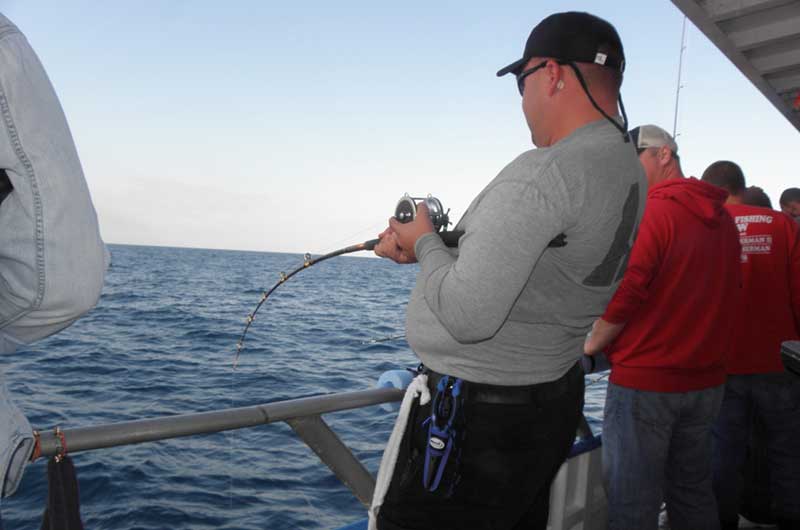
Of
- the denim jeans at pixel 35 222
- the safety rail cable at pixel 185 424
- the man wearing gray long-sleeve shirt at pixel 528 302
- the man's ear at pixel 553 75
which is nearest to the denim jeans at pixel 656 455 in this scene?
the man wearing gray long-sleeve shirt at pixel 528 302

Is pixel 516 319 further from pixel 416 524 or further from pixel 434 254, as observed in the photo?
pixel 416 524

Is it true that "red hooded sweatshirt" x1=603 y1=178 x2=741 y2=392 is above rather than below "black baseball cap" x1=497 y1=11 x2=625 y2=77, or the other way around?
below

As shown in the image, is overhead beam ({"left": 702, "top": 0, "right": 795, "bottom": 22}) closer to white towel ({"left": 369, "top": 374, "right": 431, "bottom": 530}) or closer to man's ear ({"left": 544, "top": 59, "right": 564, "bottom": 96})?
man's ear ({"left": 544, "top": 59, "right": 564, "bottom": 96})

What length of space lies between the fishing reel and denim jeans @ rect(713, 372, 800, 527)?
7.70 ft

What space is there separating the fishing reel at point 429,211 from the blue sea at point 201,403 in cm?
143

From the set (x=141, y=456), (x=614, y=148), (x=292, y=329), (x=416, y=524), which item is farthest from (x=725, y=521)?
(x=292, y=329)

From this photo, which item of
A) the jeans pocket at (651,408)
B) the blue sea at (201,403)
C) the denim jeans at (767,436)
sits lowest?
the blue sea at (201,403)

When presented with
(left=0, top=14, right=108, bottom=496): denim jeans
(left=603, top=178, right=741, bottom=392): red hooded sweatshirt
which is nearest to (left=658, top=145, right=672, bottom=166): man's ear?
(left=603, top=178, right=741, bottom=392): red hooded sweatshirt

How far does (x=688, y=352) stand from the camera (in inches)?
92.5

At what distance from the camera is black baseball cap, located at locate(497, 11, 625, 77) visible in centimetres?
152

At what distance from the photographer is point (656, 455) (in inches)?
95.3

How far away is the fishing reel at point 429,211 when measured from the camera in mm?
1714

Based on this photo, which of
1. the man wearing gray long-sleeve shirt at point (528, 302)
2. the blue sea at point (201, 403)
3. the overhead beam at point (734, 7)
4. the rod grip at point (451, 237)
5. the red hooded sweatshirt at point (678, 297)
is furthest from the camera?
the blue sea at point (201, 403)

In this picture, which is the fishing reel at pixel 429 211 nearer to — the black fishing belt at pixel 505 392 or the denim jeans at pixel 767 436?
the black fishing belt at pixel 505 392
